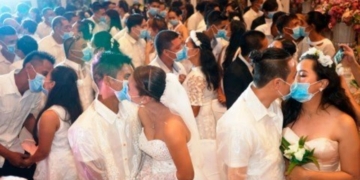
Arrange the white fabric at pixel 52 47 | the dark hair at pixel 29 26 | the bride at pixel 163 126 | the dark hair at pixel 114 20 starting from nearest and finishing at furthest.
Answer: the bride at pixel 163 126
the white fabric at pixel 52 47
the dark hair at pixel 29 26
the dark hair at pixel 114 20

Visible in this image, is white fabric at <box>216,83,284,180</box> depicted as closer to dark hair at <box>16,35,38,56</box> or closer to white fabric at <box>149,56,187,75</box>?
white fabric at <box>149,56,187,75</box>

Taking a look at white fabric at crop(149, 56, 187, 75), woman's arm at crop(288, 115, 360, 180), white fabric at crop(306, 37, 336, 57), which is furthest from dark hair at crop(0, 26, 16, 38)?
woman's arm at crop(288, 115, 360, 180)

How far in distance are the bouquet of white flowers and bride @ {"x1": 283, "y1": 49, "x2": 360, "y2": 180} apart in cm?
5

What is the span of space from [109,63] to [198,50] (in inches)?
51.9

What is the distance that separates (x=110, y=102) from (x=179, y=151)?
0.55 meters

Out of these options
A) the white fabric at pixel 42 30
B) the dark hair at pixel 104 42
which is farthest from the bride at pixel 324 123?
the white fabric at pixel 42 30

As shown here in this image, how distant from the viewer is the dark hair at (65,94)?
8.39 ft

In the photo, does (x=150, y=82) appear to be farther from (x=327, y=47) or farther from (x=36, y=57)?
(x=327, y=47)

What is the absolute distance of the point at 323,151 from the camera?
2.15 m

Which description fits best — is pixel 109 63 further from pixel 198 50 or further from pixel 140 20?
pixel 140 20

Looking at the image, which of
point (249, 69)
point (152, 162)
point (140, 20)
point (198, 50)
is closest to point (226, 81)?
point (249, 69)

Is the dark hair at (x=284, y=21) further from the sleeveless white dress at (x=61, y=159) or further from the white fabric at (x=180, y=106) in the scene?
the sleeveless white dress at (x=61, y=159)

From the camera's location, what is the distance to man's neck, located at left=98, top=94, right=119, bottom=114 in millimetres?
2346

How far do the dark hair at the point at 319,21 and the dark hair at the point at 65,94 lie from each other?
9.04 feet
